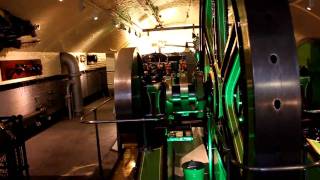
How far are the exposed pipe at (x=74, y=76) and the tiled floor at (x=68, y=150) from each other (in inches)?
37.5

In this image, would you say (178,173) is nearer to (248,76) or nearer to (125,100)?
(125,100)

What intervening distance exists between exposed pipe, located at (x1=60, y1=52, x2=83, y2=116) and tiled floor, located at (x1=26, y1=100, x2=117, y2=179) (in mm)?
954

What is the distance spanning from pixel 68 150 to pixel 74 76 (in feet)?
11.8

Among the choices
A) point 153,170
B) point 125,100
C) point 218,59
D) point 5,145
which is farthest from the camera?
point 153,170

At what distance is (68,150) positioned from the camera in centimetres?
597

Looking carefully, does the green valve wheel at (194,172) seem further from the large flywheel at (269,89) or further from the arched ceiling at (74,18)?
the arched ceiling at (74,18)

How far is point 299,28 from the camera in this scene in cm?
931

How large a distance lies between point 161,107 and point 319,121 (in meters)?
1.84

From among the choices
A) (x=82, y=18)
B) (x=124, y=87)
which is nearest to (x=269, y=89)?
(x=124, y=87)

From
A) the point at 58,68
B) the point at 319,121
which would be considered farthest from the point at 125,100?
the point at 58,68

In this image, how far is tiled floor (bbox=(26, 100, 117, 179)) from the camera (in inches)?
193

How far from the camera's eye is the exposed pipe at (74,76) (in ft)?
29.8

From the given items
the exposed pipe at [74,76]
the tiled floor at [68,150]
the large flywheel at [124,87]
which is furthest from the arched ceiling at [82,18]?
the large flywheel at [124,87]

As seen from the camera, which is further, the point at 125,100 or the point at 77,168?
the point at 77,168
